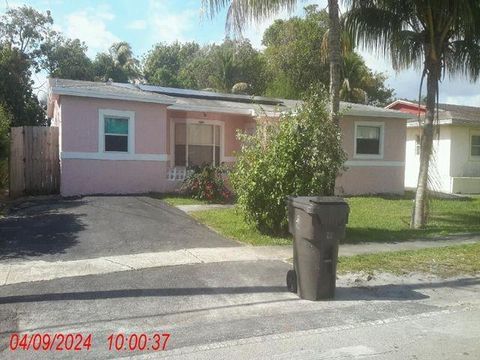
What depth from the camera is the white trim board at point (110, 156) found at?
1431 cm

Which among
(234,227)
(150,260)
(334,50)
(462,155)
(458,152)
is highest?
(334,50)

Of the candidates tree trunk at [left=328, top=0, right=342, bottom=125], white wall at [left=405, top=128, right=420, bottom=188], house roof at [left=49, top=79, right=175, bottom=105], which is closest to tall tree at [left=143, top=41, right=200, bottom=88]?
white wall at [left=405, top=128, right=420, bottom=188]

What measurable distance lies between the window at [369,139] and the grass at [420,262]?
371 inches

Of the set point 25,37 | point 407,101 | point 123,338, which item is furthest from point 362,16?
point 25,37

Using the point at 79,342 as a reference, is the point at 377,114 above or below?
above

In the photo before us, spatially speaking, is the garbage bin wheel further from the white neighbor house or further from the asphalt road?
the white neighbor house

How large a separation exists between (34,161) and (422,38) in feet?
37.1

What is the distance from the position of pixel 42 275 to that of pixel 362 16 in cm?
938

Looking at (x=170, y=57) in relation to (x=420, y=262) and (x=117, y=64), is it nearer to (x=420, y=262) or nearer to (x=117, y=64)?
(x=117, y=64)

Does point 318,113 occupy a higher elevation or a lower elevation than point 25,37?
lower

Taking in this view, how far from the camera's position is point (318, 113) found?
9.98 m

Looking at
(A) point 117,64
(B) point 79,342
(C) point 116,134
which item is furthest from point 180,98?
(A) point 117,64

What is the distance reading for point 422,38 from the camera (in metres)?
12.4

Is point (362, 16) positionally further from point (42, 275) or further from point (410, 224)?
point (42, 275)
